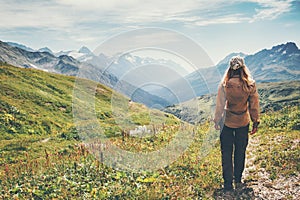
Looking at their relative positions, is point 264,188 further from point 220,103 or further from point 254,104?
point 220,103

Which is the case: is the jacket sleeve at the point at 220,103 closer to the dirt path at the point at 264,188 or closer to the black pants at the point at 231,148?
the black pants at the point at 231,148

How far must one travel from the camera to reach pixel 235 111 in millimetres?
9852

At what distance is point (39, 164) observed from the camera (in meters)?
11.6

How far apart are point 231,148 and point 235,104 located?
150cm

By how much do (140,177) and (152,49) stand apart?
420cm

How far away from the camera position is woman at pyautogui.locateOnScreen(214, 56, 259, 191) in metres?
9.51

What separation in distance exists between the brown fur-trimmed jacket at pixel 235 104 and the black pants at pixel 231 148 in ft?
0.85

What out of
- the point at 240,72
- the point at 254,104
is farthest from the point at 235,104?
the point at 240,72

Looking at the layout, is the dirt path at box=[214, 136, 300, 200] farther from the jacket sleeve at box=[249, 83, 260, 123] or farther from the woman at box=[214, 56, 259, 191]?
the jacket sleeve at box=[249, 83, 260, 123]

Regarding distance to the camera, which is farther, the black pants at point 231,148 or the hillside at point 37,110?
the hillside at point 37,110

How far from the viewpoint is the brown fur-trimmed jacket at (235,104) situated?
31.3 feet

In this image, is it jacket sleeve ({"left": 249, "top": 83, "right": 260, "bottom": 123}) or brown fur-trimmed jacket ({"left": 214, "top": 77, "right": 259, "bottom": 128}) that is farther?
jacket sleeve ({"left": 249, "top": 83, "right": 260, "bottom": 123})

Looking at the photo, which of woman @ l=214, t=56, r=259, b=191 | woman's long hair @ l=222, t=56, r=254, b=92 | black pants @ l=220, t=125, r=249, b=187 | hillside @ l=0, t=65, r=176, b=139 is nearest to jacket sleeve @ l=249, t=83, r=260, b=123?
woman @ l=214, t=56, r=259, b=191

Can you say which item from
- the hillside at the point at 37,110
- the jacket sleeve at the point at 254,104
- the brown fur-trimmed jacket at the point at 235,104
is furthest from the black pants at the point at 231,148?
the hillside at the point at 37,110
